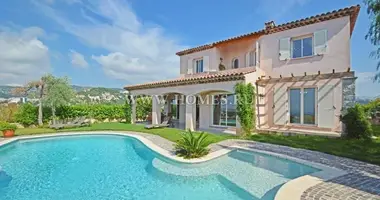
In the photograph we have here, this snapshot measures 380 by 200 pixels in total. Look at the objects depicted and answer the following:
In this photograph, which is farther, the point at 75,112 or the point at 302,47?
the point at 75,112

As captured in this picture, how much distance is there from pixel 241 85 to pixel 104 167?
1121 centimetres

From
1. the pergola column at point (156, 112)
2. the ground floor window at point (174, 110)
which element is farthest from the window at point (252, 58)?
the ground floor window at point (174, 110)

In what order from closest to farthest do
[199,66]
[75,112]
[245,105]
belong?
[245,105] → [199,66] → [75,112]

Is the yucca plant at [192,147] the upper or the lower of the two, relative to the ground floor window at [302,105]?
lower

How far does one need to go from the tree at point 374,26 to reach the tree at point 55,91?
1095 inches

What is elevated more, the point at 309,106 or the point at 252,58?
the point at 252,58

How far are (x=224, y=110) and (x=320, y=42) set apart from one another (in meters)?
9.93

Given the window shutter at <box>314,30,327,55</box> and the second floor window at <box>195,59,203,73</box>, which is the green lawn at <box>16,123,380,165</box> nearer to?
the window shutter at <box>314,30,327,55</box>

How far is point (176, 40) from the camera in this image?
30609 millimetres

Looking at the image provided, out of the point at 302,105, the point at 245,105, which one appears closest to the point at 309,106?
the point at 302,105

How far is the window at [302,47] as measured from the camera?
18078 millimetres

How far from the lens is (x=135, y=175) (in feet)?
33.6

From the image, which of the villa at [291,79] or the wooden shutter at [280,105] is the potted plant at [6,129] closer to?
the villa at [291,79]

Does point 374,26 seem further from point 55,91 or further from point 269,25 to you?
point 55,91
